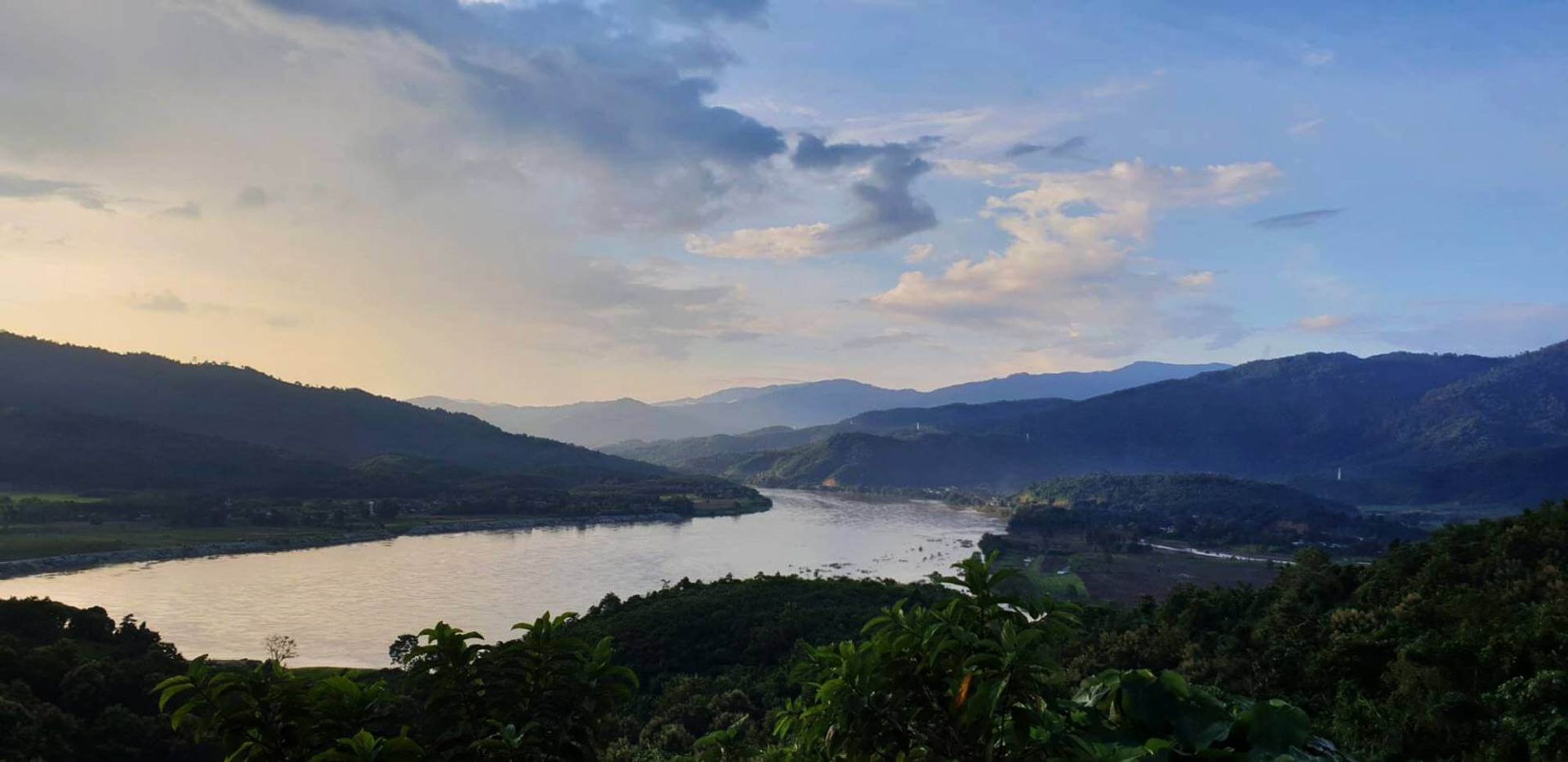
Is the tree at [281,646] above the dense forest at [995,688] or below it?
below

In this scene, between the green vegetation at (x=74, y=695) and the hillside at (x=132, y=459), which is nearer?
the green vegetation at (x=74, y=695)

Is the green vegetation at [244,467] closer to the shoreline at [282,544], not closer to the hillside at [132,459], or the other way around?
the hillside at [132,459]

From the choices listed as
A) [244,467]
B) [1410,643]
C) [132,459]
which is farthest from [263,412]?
[1410,643]

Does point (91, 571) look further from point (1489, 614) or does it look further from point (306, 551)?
point (1489, 614)

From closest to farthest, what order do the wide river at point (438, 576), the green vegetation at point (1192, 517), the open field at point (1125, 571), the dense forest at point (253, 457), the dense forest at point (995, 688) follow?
the dense forest at point (995, 688)
the wide river at point (438, 576)
the open field at point (1125, 571)
the dense forest at point (253, 457)
the green vegetation at point (1192, 517)

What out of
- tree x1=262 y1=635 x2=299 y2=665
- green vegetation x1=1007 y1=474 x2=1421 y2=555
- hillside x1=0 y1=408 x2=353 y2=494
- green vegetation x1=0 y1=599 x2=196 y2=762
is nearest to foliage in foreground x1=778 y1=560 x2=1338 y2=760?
green vegetation x1=0 y1=599 x2=196 y2=762

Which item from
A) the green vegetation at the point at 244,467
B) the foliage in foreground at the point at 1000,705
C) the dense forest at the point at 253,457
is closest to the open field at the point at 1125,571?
the green vegetation at the point at 244,467
